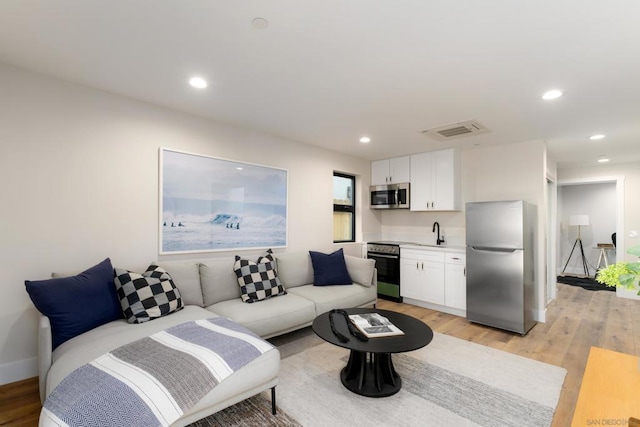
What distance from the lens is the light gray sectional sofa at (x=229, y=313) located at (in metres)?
1.68

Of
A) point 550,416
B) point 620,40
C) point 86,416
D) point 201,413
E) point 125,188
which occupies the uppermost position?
point 620,40

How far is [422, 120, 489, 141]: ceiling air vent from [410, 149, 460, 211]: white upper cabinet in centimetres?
63

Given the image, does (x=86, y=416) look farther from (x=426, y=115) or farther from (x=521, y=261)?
(x=521, y=261)

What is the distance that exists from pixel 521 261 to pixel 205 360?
3.38 m

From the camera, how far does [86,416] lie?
126 centimetres

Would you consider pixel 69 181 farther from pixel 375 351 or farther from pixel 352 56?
pixel 375 351

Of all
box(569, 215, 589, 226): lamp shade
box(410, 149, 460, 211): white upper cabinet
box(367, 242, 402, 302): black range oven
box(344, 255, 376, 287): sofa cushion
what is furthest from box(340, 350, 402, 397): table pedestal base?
box(569, 215, 589, 226): lamp shade

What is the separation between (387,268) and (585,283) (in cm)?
447

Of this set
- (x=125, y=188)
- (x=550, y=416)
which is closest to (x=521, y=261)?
(x=550, y=416)

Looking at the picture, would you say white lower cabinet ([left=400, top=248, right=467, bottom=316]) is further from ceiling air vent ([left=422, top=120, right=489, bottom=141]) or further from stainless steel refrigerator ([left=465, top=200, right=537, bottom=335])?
ceiling air vent ([left=422, top=120, right=489, bottom=141])

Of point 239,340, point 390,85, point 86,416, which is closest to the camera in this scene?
point 86,416

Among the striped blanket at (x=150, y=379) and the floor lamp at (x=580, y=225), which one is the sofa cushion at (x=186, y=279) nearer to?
the striped blanket at (x=150, y=379)

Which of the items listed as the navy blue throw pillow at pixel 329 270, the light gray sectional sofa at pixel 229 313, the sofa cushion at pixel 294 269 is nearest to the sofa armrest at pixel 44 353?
the light gray sectional sofa at pixel 229 313

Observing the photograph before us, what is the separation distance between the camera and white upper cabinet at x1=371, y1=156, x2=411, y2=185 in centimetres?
480
